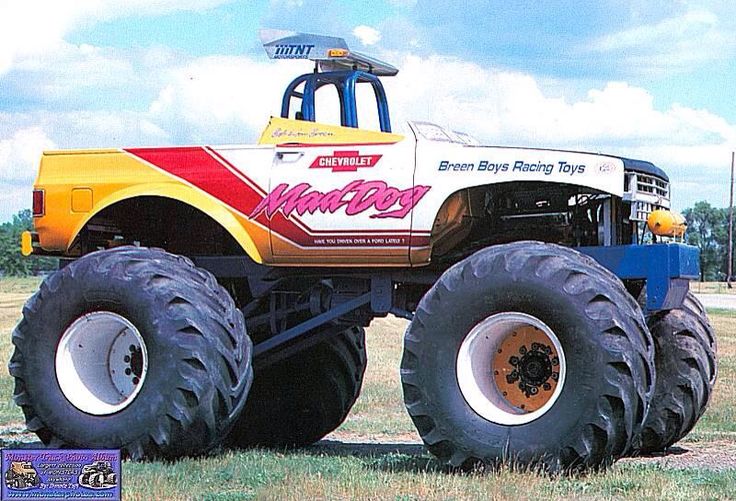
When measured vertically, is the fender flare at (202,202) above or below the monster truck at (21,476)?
above

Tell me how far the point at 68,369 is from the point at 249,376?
4.18ft

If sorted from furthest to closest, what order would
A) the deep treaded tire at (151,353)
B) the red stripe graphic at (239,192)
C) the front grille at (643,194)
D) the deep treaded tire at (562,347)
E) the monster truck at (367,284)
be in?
the red stripe graphic at (239,192)
the front grille at (643,194)
the deep treaded tire at (151,353)
the monster truck at (367,284)
the deep treaded tire at (562,347)

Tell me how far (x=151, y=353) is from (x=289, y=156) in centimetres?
167

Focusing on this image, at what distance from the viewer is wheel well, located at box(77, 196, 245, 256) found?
9344 millimetres

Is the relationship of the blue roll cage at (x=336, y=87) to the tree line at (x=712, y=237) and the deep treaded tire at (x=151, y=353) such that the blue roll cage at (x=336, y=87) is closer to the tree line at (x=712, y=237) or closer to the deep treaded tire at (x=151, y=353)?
the deep treaded tire at (x=151, y=353)

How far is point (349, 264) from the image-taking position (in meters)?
8.63

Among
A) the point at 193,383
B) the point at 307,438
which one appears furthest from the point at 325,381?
the point at 193,383

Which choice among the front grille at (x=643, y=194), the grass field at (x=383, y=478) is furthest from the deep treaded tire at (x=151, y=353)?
the front grille at (x=643, y=194)

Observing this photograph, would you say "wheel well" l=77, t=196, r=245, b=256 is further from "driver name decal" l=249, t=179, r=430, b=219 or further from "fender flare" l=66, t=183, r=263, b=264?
"driver name decal" l=249, t=179, r=430, b=219

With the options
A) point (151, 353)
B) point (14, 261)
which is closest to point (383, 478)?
point (151, 353)

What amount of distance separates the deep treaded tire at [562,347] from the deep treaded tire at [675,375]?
1.72 m

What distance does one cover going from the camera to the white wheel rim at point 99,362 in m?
8.33

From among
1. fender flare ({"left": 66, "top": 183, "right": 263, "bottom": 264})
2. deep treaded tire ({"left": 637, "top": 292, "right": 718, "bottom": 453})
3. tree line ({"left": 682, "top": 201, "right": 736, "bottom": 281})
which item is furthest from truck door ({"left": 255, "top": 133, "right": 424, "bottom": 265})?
tree line ({"left": 682, "top": 201, "right": 736, "bottom": 281})

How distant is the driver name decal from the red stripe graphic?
7 centimetres
